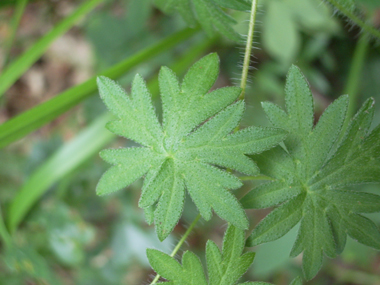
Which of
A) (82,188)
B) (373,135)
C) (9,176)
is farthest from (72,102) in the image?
(9,176)

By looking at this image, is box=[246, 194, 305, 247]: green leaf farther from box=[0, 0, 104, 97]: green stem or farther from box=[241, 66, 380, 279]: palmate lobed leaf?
box=[0, 0, 104, 97]: green stem

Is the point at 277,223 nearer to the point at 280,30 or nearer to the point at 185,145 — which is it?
the point at 185,145

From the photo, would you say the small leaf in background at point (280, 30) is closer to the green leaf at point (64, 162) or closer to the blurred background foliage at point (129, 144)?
the blurred background foliage at point (129, 144)

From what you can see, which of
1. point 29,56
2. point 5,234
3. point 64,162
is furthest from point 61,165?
point 29,56

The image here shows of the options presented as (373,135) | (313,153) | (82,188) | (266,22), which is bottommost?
(82,188)

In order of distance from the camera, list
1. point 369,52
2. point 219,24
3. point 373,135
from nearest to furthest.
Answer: point 373,135, point 219,24, point 369,52

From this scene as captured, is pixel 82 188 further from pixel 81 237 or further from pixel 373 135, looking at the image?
pixel 373 135

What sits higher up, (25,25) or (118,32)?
(118,32)
